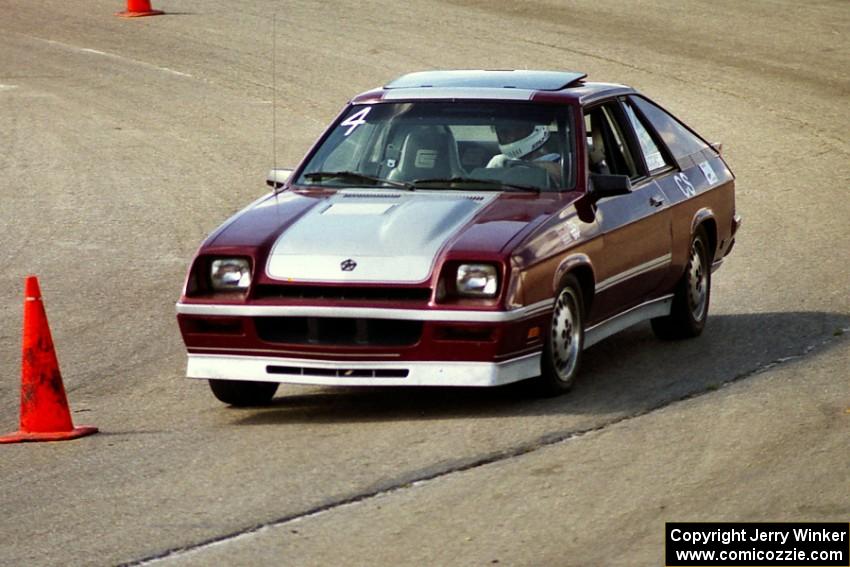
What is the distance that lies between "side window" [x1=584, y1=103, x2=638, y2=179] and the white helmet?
0.42m

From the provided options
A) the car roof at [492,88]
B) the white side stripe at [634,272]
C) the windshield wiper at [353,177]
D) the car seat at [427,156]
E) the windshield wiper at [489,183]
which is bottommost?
the white side stripe at [634,272]

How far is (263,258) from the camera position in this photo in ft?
28.7

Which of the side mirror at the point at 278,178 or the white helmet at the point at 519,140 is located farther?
the side mirror at the point at 278,178

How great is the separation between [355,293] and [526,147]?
159cm

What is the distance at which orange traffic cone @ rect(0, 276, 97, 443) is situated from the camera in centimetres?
873

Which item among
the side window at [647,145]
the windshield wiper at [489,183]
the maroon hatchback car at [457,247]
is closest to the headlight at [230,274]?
the maroon hatchback car at [457,247]

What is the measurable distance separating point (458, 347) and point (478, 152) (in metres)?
1.55

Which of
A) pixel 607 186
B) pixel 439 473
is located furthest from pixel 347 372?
pixel 607 186

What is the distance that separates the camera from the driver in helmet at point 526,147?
9617 mm

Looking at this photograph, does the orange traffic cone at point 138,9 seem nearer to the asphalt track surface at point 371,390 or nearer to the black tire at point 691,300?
the asphalt track surface at point 371,390

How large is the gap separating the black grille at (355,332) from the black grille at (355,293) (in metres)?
0.10

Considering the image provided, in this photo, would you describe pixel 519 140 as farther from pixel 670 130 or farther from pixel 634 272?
pixel 670 130

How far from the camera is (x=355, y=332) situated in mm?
8602

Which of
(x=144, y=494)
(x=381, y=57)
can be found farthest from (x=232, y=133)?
(x=144, y=494)
